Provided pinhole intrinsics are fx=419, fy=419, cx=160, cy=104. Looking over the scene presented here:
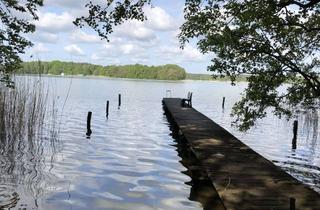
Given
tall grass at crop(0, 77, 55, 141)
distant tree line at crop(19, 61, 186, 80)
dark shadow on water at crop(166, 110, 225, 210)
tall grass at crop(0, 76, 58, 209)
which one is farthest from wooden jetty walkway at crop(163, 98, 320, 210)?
distant tree line at crop(19, 61, 186, 80)

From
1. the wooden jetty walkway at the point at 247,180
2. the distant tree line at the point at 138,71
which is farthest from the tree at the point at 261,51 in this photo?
the distant tree line at the point at 138,71

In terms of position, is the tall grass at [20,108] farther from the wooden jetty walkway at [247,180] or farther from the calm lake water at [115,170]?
the wooden jetty walkway at [247,180]

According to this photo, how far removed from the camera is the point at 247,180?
974 cm

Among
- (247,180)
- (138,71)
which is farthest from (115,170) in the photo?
(138,71)

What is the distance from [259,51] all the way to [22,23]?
7177 millimetres

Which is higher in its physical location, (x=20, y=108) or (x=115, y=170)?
(x=20, y=108)

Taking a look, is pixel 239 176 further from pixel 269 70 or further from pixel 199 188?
pixel 269 70

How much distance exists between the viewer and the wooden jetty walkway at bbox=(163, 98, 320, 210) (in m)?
8.03

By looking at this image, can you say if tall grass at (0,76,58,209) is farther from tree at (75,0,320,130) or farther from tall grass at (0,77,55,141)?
tree at (75,0,320,130)

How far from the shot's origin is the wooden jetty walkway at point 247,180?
8.03m

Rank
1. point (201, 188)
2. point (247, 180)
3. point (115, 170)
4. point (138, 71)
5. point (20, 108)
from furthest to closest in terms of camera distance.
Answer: point (138, 71)
point (20, 108)
point (115, 170)
point (201, 188)
point (247, 180)

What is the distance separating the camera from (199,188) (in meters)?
11.3

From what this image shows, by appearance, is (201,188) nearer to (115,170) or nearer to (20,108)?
(115,170)

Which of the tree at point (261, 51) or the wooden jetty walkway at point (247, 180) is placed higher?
the tree at point (261, 51)
